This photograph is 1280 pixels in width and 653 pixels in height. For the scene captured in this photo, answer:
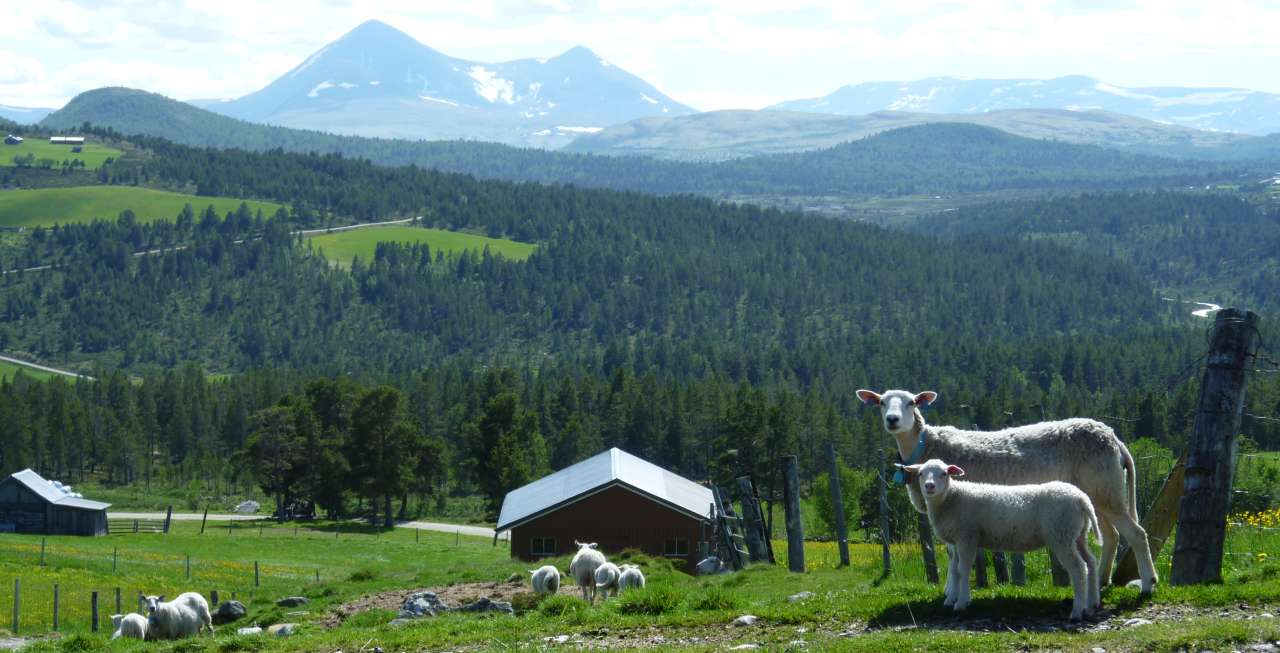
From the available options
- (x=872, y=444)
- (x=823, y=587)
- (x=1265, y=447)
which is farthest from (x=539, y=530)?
(x=1265, y=447)

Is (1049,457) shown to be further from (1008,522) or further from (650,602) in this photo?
(650,602)

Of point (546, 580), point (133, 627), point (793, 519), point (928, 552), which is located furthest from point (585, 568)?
point (133, 627)

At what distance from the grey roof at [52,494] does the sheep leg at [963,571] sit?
234 ft

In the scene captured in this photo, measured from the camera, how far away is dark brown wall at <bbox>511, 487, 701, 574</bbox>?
156ft

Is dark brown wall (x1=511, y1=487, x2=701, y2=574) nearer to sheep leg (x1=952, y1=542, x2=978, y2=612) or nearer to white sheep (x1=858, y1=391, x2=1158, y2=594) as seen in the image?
white sheep (x1=858, y1=391, x2=1158, y2=594)

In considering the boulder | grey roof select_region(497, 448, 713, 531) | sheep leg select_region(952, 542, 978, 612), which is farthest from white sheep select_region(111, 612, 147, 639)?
grey roof select_region(497, 448, 713, 531)

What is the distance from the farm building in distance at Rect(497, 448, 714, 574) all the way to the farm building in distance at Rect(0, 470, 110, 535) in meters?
38.8

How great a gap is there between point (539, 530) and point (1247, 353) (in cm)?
3626

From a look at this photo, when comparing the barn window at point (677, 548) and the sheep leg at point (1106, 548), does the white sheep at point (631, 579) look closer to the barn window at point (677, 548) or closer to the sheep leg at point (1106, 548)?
the sheep leg at point (1106, 548)

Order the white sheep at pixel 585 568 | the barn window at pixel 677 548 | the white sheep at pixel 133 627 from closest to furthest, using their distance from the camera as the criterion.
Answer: the white sheep at pixel 133 627
the white sheep at pixel 585 568
the barn window at pixel 677 548

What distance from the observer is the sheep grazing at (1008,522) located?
13398 millimetres

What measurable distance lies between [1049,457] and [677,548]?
33.6 meters

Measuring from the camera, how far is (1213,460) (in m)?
14.4

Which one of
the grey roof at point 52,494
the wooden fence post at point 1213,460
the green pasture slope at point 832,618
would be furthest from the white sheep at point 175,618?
the grey roof at point 52,494
